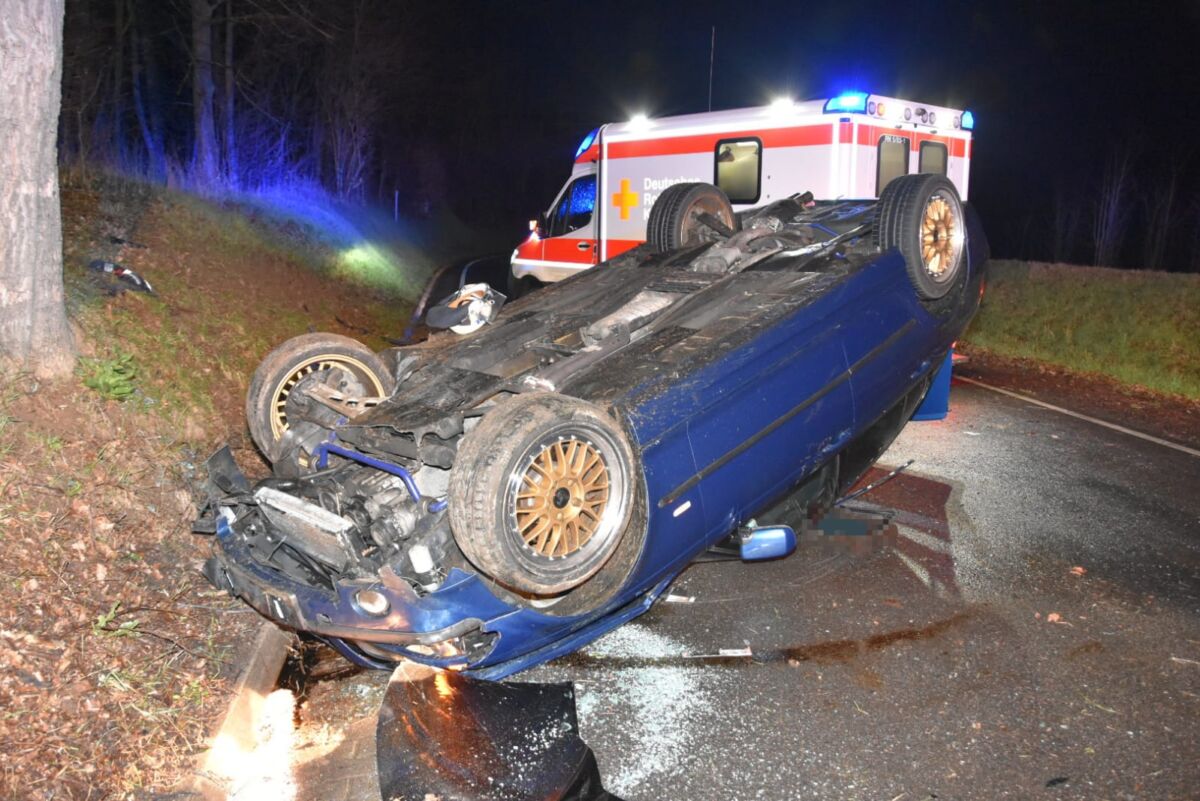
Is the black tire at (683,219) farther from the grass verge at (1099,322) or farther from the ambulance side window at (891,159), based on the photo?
the grass verge at (1099,322)

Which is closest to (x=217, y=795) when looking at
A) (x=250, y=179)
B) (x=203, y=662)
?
(x=203, y=662)

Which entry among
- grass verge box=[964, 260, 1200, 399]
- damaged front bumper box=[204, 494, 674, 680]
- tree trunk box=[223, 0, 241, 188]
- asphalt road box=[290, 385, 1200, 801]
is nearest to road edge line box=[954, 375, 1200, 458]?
asphalt road box=[290, 385, 1200, 801]

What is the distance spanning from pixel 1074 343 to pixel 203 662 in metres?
12.9

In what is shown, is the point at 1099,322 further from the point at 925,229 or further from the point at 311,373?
the point at 311,373

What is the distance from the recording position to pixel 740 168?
10039mm

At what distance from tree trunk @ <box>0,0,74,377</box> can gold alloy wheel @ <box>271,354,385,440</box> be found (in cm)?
161

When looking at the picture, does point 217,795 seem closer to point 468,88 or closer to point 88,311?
point 88,311

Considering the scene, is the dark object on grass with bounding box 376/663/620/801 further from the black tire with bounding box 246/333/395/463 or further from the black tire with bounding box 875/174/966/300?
the black tire with bounding box 875/174/966/300

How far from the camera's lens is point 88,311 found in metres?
6.86

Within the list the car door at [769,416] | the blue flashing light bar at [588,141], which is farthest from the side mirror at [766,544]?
the blue flashing light bar at [588,141]

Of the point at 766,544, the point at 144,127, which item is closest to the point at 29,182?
the point at 766,544

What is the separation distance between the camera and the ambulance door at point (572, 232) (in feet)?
39.2

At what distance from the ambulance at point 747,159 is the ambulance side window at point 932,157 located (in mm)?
12

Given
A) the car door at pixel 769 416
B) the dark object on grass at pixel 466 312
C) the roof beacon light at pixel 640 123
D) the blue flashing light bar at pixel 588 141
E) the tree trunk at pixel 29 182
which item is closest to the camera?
the car door at pixel 769 416
